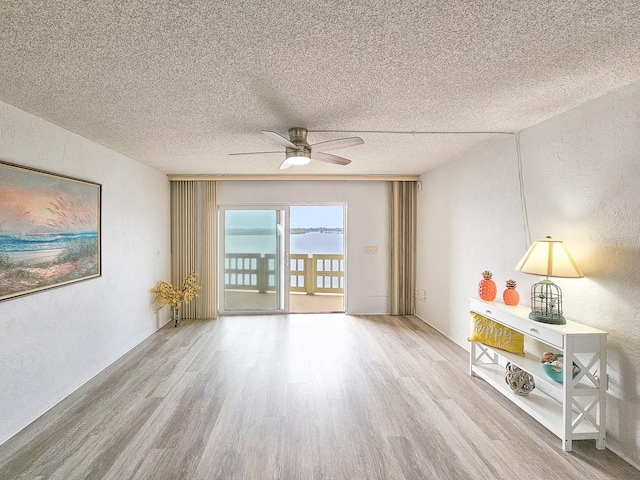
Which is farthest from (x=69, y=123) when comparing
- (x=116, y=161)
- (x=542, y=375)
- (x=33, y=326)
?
(x=542, y=375)

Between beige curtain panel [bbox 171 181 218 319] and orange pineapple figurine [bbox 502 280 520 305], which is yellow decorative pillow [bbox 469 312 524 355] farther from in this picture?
beige curtain panel [bbox 171 181 218 319]

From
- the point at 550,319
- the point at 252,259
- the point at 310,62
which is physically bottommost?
the point at 550,319

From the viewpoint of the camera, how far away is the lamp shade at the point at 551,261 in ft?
7.27

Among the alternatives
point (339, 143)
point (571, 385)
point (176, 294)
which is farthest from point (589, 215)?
point (176, 294)

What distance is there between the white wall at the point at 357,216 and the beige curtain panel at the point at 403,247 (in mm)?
129

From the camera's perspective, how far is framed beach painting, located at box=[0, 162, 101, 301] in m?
2.22

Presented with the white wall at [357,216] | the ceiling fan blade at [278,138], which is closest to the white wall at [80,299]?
the white wall at [357,216]

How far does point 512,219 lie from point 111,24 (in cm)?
334

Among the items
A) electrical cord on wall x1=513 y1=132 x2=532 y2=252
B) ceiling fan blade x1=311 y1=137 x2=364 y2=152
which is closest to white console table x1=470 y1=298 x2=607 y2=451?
electrical cord on wall x1=513 y1=132 x2=532 y2=252

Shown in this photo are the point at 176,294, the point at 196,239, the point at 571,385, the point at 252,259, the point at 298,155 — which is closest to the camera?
the point at 571,385

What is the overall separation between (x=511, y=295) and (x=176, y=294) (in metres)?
4.30

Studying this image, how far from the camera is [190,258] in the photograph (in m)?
5.24

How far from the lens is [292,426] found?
7.68 feet

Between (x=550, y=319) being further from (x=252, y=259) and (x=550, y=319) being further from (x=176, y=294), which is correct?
(x=176, y=294)
